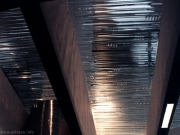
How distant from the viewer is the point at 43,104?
16.3 ft

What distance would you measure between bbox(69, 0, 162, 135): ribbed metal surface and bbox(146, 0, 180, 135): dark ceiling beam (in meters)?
0.14

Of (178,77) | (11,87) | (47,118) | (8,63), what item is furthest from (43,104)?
→ (178,77)

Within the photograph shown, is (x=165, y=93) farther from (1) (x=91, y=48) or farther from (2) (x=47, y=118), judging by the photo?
(2) (x=47, y=118)

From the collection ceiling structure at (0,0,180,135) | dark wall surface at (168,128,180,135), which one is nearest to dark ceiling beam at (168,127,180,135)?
dark wall surface at (168,128,180,135)

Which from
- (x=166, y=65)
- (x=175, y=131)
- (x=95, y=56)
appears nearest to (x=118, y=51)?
(x=95, y=56)

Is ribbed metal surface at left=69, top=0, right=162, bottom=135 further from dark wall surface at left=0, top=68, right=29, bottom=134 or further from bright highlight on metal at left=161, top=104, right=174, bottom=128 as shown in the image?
dark wall surface at left=0, top=68, right=29, bottom=134

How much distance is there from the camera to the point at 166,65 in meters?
3.75

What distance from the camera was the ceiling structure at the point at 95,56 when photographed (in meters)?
3.38

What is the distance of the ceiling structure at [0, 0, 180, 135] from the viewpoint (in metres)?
3.38

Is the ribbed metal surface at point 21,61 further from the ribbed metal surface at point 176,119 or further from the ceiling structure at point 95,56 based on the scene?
the ribbed metal surface at point 176,119

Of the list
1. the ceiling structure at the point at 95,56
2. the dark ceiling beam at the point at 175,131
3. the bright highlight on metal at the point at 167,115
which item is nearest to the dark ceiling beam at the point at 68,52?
the ceiling structure at the point at 95,56

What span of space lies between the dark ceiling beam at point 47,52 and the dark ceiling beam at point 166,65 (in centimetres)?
118

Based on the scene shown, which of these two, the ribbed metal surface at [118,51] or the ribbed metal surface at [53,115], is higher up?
the ribbed metal surface at [118,51]

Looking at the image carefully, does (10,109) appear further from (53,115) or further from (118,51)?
(118,51)
